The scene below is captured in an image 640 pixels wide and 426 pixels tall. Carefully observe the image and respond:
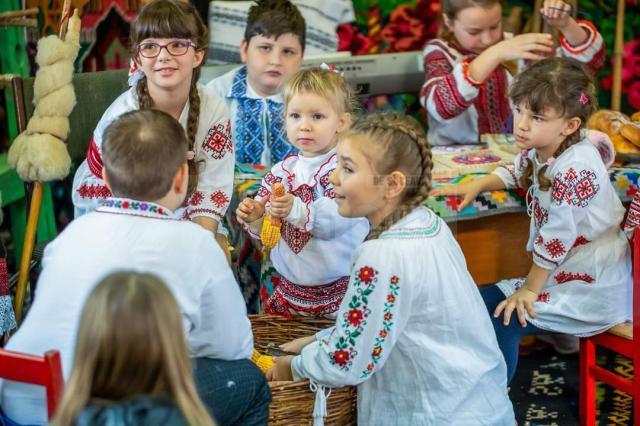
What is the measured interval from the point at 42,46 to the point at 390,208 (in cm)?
117

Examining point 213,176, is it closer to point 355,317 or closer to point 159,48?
point 159,48

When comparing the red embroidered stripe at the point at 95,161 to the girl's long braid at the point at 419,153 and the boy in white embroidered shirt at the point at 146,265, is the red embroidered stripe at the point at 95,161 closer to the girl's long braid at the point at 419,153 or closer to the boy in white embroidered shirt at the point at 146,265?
the boy in white embroidered shirt at the point at 146,265

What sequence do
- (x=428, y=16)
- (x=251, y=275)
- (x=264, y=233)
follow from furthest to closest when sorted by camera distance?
(x=428, y=16) → (x=251, y=275) → (x=264, y=233)

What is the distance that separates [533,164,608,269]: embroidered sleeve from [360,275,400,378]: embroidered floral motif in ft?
2.15

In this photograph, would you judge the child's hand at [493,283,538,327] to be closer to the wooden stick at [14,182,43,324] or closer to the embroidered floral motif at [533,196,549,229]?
the embroidered floral motif at [533,196,549,229]

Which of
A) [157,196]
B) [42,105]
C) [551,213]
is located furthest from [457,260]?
[42,105]

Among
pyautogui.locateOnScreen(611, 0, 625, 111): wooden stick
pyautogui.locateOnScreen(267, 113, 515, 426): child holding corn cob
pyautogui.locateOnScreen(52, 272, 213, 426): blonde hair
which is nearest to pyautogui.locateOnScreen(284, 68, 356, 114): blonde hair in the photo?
→ pyautogui.locateOnScreen(267, 113, 515, 426): child holding corn cob

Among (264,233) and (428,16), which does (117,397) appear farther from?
(428,16)

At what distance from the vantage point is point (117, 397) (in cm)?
155

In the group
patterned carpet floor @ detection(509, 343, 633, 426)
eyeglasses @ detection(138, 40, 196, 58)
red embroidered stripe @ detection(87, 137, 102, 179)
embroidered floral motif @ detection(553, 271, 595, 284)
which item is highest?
eyeglasses @ detection(138, 40, 196, 58)

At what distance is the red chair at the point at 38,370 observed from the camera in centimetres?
164

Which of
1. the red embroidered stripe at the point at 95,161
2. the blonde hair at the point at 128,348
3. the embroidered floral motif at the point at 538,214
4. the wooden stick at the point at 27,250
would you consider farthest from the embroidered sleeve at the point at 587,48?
the blonde hair at the point at 128,348

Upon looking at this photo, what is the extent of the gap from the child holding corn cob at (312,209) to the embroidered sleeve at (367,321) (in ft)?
1.34

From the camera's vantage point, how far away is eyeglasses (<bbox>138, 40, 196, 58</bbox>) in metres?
2.49
